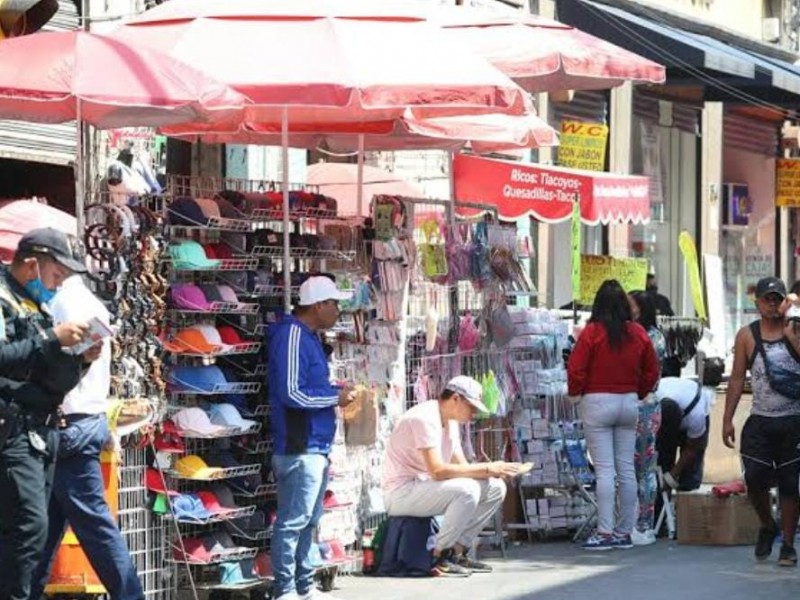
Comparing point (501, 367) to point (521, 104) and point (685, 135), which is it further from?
point (685, 135)

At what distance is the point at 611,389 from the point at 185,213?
4.27 metres

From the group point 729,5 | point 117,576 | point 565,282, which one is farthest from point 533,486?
point 729,5

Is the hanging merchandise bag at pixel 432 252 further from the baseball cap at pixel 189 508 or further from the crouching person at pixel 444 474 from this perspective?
the baseball cap at pixel 189 508

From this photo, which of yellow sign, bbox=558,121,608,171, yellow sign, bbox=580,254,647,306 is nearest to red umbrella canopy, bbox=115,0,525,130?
yellow sign, bbox=580,254,647,306

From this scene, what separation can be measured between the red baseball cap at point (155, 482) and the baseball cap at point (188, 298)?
0.89 metres

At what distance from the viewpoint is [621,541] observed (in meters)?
14.5

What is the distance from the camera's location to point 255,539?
11445 mm

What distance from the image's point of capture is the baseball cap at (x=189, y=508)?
10898mm

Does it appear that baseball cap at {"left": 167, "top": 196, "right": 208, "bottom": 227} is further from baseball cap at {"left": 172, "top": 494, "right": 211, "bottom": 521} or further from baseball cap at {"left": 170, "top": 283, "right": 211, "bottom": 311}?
baseball cap at {"left": 172, "top": 494, "right": 211, "bottom": 521}

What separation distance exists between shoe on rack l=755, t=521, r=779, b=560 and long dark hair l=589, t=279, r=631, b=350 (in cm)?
166

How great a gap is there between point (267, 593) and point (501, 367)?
3.42m

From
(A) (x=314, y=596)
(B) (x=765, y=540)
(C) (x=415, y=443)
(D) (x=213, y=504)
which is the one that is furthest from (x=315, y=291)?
(B) (x=765, y=540)

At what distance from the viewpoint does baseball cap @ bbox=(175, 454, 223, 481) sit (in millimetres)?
10930

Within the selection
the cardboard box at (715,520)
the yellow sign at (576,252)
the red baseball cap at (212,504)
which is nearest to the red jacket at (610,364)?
the cardboard box at (715,520)
